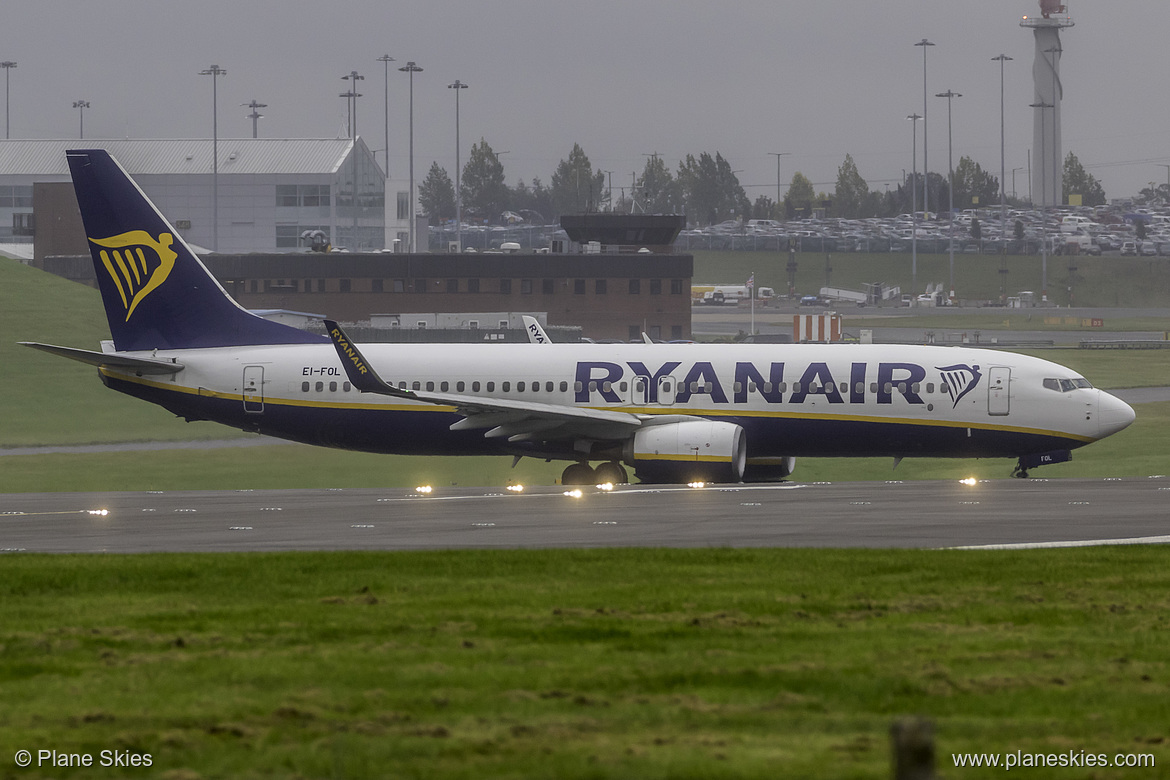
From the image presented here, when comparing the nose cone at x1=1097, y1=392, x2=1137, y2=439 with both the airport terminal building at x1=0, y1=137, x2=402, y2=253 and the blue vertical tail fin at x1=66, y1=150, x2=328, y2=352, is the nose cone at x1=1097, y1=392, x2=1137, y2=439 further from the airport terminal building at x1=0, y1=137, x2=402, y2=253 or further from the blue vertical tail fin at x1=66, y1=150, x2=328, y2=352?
the airport terminal building at x1=0, y1=137, x2=402, y2=253

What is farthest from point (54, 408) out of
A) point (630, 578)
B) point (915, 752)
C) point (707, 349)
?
point (915, 752)

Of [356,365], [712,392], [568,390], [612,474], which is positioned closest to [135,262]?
[356,365]

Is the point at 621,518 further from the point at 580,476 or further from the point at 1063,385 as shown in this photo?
the point at 1063,385

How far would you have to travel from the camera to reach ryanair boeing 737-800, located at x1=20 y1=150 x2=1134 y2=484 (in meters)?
38.5

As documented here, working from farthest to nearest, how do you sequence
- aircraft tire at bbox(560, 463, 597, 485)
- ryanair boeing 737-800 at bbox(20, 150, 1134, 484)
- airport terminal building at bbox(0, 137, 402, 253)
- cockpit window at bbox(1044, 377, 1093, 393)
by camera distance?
1. airport terminal building at bbox(0, 137, 402, 253)
2. aircraft tire at bbox(560, 463, 597, 485)
3. cockpit window at bbox(1044, 377, 1093, 393)
4. ryanair boeing 737-800 at bbox(20, 150, 1134, 484)

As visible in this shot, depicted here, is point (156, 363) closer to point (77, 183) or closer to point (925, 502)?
point (77, 183)

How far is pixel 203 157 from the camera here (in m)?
163

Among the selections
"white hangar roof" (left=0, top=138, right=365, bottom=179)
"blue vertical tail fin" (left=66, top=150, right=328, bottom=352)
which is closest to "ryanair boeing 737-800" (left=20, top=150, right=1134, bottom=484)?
"blue vertical tail fin" (left=66, top=150, right=328, bottom=352)

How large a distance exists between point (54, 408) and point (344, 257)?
3751cm

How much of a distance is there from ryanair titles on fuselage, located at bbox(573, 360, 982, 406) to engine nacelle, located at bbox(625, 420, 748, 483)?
1.20m

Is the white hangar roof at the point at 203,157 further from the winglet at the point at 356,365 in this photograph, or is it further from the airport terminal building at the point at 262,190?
the winglet at the point at 356,365

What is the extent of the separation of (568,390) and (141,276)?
12770 millimetres

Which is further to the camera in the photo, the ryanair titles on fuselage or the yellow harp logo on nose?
the yellow harp logo on nose

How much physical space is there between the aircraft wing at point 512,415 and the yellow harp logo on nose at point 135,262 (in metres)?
7.22
